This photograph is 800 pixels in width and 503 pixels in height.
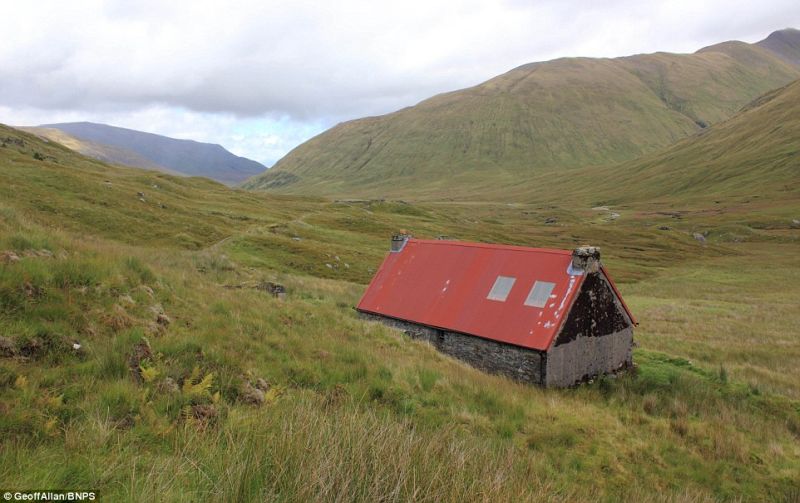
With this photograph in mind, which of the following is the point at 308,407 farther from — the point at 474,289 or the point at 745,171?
the point at 745,171

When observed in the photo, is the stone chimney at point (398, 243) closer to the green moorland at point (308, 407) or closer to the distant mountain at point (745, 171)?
the green moorland at point (308, 407)

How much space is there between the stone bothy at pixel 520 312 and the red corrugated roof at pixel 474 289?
0.16ft

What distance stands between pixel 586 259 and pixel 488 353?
5.85 m

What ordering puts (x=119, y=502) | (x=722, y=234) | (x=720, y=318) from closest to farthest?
(x=119, y=502), (x=720, y=318), (x=722, y=234)

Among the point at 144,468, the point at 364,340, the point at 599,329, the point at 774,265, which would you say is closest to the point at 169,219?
the point at 364,340

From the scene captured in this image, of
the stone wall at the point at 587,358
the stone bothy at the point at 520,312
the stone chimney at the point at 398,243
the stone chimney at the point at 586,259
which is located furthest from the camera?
the stone chimney at the point at 398,243

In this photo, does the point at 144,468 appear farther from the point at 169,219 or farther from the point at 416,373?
the point at 169,219

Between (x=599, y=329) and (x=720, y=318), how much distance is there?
23503mm

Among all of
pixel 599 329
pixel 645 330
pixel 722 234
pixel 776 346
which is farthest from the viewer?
pixel 722 234

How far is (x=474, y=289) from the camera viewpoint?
22891 mm

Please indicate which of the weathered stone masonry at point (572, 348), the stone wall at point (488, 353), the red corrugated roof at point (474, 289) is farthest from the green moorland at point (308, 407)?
the red corrugated roof at point (474, 289)

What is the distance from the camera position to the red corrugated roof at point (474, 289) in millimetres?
19688

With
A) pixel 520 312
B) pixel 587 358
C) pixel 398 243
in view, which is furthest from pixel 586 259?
pixel 398 243

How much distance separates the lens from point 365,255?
53.8 meters
